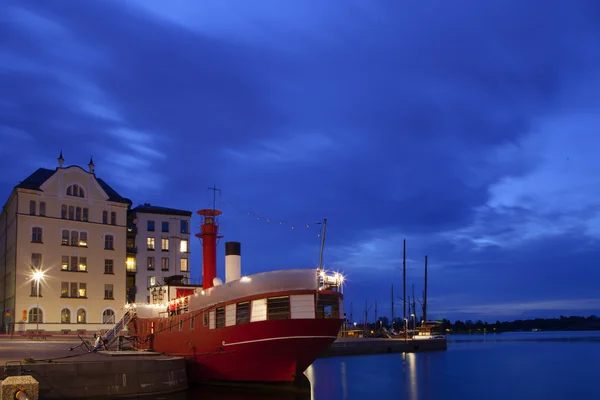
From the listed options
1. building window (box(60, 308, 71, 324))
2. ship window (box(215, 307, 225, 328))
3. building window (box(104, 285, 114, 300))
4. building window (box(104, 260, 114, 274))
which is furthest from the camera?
building window (box(104, 260, 114, 274))

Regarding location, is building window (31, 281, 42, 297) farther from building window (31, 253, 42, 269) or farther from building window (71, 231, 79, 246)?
building window (71, 231, 79, 246)

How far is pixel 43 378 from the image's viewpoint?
28000mm

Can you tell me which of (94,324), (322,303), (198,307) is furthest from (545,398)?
(94,324)

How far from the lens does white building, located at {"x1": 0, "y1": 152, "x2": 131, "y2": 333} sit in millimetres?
69188

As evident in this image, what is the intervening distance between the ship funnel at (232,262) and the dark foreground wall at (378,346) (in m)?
33.9

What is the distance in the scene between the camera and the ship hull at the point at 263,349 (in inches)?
1328

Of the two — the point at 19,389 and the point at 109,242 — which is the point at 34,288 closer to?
the point at 109,242

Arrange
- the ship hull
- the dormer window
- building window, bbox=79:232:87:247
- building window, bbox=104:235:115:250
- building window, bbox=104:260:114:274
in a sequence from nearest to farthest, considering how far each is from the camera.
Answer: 1. the ship hull
2. the dormer window
3. building window, bbox=79:232:87:247
4. building window, bbox=104:260:114:274
5. building window, bbox=104:235:115:250

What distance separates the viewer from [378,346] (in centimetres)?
8019

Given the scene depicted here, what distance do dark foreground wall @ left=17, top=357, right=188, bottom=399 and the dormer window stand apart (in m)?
46.2

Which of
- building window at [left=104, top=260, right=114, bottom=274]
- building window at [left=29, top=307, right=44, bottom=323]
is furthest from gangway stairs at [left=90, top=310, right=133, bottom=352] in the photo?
building window at [left=104, top=260, right=114, bottom=274]

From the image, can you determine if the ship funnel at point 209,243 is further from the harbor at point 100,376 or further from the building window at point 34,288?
the building window at point 34,288

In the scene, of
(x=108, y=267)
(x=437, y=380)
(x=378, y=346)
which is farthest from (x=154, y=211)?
(x=437, y=380)

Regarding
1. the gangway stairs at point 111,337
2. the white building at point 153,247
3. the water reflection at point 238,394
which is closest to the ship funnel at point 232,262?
the water reflection at point 238,394
